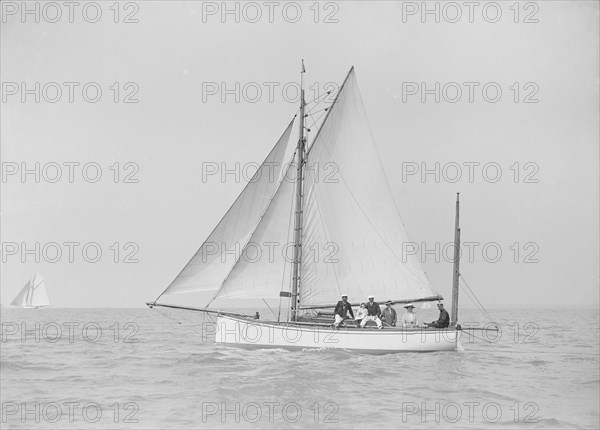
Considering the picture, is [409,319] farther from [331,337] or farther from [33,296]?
[33,296]

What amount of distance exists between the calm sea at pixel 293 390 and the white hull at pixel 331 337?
592 millimetres

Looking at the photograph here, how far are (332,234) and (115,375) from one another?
39.1 feet

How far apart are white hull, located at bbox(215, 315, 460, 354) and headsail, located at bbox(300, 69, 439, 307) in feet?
6.20

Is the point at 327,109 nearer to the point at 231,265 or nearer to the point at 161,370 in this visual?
the point at 231,265

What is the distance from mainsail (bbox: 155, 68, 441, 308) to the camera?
100 ft

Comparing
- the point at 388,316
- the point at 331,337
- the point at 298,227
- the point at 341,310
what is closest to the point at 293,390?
the point at 331,337

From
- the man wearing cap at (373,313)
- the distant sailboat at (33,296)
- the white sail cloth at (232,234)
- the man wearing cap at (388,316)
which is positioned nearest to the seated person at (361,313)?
the man wearing cap at (373,313)

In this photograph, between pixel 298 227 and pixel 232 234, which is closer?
pixel 232 234

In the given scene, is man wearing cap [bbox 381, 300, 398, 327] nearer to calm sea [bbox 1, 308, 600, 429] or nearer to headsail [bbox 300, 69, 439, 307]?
headsail [bbox 300, 69, 439, 307]

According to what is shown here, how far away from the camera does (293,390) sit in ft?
65.7

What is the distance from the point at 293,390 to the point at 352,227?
12246 millimetres

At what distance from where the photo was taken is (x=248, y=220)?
1184 inches

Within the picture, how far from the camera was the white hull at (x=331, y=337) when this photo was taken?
29.0m

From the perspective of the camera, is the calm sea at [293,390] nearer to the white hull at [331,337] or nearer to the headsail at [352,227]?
the white hull at [331,337]
